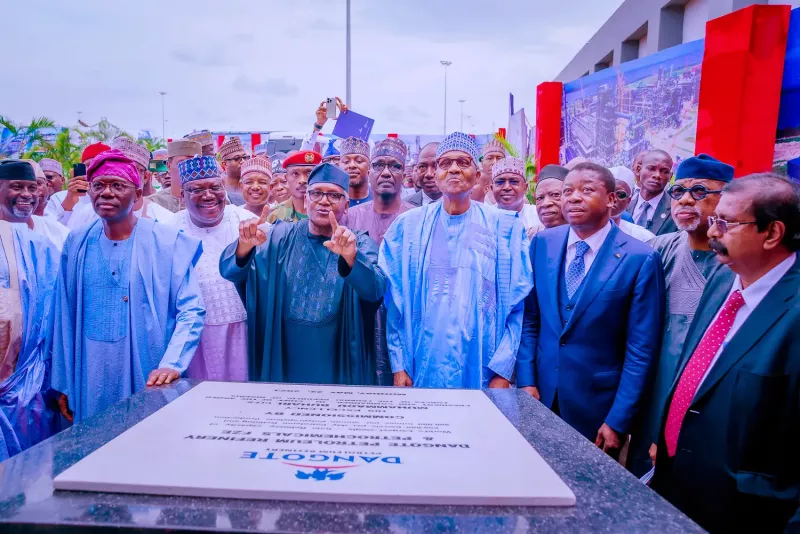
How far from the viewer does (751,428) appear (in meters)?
1.86

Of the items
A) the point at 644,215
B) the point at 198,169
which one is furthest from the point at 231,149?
the point at 644,215

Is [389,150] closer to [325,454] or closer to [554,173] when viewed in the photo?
[554,173]

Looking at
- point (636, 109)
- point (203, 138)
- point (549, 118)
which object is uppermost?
point (549, 118)

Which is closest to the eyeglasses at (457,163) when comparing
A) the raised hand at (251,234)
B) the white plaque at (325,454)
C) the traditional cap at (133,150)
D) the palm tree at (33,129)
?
the raised hand at (251,234)

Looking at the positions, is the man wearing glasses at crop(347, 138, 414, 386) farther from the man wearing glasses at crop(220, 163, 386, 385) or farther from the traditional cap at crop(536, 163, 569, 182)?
the traditional cap at crop(536, 163, 569, 182)

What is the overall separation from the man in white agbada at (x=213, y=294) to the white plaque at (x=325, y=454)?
160 cm

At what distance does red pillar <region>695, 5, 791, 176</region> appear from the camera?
16.9 feet

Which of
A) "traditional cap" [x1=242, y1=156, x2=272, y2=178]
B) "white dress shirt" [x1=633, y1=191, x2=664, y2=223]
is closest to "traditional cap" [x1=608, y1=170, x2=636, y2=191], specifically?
"white dress shirt" [x1=633, y1=191, x2=664, y2=223]

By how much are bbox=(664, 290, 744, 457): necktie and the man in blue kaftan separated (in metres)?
3.08

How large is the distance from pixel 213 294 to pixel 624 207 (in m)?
3.41

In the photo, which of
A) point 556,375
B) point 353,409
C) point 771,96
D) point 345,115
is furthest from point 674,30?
point 353,409

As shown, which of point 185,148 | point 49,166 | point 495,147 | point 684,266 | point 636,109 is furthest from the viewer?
point 636,109

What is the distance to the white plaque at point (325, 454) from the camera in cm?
109

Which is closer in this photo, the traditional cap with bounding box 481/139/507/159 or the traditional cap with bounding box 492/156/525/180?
the traditional cap with bounding box 492/156/525/180
